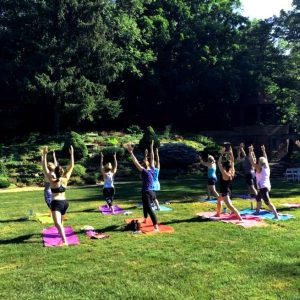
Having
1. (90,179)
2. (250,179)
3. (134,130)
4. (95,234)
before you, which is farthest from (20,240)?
(134,130)

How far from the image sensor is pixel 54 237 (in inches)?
409

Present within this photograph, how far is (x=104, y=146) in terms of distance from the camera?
3519 cm

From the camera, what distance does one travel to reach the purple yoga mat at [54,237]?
9748mm

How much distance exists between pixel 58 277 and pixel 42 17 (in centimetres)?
3440

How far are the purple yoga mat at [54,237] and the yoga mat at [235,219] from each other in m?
4.18

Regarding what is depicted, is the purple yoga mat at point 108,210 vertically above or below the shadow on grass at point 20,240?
below

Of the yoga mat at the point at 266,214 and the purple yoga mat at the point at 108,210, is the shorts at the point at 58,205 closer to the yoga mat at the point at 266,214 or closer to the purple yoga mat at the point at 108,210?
the purple yoga mat at the point at 108,210

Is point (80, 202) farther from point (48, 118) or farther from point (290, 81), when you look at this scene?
point (290, 81)

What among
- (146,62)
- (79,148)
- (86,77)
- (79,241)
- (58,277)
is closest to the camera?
(58,277)

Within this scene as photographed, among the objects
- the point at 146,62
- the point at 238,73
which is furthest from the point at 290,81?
the point at 146,62

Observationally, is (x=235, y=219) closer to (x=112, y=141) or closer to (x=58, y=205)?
(x=58, y=205)

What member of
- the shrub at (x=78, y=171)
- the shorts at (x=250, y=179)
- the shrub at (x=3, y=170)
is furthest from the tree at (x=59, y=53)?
the shorts at (x=250, y=179)

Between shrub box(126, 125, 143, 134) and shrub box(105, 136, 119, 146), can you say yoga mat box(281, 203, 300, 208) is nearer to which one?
shrub box(105, 136, 119, 146)

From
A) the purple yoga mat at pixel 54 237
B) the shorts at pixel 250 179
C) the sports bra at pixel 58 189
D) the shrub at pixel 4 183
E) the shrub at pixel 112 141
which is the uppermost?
the shrub at pixel 112 141
